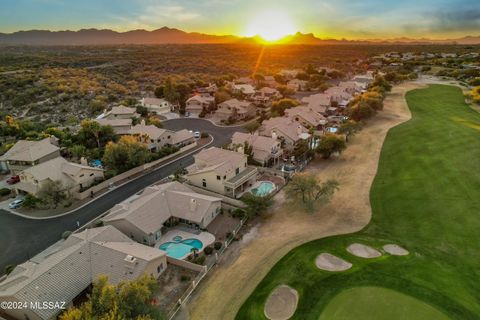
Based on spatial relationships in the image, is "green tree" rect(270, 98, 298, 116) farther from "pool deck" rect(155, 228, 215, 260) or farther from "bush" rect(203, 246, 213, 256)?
"bush" rect(203, 246, 213, 256)

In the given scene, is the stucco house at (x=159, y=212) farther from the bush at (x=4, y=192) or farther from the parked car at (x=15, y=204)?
the bush at (x=4, y=192)

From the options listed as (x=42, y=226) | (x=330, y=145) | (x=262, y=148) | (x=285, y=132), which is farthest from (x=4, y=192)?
(x=330, y=145)

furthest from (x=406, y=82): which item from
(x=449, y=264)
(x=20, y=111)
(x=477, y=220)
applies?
(x=20, y=111)

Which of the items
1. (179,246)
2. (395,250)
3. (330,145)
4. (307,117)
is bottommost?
(179,246)

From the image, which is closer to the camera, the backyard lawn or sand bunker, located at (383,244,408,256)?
the backyard lawn

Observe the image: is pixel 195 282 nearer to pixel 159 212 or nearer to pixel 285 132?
pixel 159 212

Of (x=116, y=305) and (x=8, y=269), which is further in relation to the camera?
(x=8, y=269)

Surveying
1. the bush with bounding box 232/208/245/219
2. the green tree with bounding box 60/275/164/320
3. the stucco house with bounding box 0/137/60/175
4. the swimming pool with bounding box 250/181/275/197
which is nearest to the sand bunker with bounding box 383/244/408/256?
the swimming pool with bounding box 250/181/275/197

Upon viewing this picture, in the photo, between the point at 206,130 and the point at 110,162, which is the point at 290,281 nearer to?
the point at 110,162

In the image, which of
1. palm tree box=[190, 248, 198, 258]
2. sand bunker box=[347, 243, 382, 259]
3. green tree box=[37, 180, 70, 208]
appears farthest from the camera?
green tree box=[37, 180, 70, 208]
